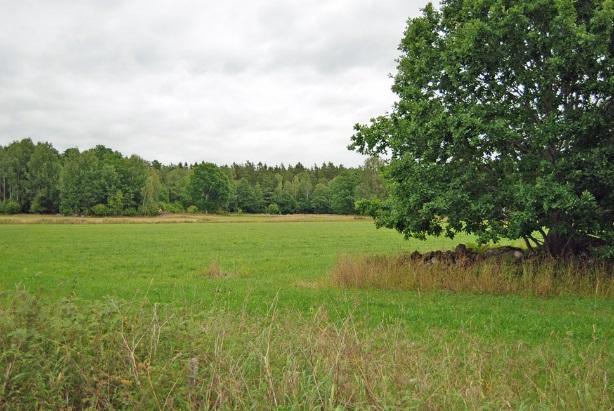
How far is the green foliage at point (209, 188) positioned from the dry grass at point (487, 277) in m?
124

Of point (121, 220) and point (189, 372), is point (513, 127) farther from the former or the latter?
point (121, 220)

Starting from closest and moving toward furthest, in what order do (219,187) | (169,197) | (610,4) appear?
(610,4), (219,187), (169,197)

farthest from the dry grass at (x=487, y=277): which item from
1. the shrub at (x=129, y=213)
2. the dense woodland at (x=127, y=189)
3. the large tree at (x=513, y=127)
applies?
the shrub at (x=129, y=213)

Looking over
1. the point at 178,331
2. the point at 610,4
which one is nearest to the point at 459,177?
the point at 610,4

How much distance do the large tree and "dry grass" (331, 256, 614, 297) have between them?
1270 mm

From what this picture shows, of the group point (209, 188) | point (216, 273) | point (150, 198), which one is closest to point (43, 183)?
point (150, 198)

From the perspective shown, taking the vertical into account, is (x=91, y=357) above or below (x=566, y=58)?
below

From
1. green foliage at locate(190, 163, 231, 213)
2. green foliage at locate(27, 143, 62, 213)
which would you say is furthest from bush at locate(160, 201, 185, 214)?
green foliage at locate(27, 143, 62, 213)

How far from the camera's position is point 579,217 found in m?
13.7

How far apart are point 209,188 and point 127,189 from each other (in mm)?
22702

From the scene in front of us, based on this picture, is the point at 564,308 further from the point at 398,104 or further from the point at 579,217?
the point at 398,104

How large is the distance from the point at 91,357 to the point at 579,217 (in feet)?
44.0

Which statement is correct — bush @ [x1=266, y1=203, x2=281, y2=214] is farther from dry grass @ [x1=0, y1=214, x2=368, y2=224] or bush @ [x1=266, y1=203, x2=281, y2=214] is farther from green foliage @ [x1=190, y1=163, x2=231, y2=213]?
dry grass @ [x1=0, y1=214, x2=368, y2=224]

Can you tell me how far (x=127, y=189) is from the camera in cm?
12525
